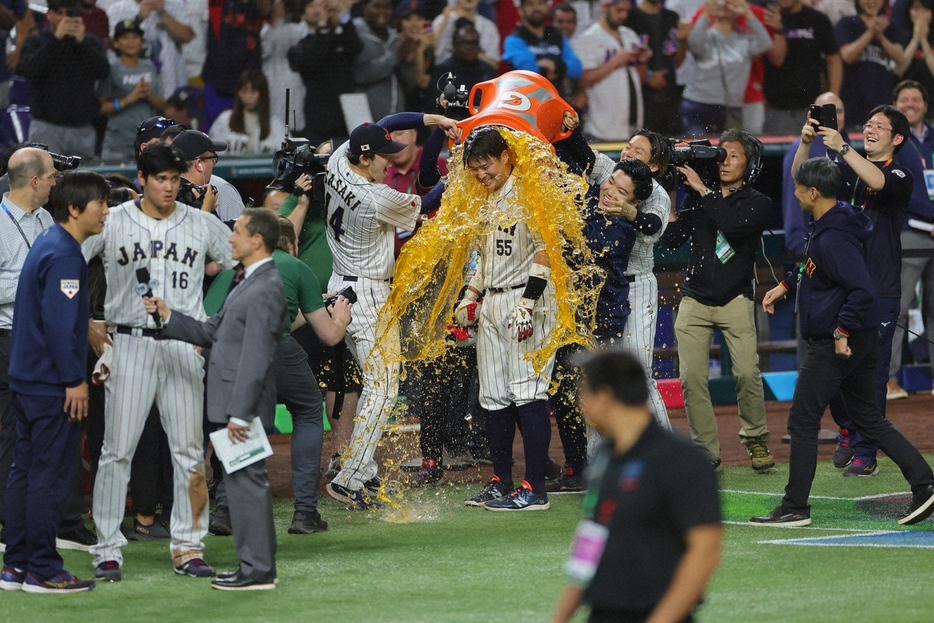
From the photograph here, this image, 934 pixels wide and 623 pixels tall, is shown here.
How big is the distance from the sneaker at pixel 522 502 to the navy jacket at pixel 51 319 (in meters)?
2.72

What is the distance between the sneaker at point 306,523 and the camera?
22.9ft

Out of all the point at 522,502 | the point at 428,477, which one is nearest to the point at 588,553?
the point at 522,502

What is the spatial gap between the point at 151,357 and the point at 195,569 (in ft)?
3.23

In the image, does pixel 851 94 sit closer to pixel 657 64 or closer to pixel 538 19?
pixel 657 64

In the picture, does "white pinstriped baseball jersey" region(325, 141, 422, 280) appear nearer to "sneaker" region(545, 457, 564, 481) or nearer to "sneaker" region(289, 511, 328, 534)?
"sneaker" region(289, 511, 328, 534)

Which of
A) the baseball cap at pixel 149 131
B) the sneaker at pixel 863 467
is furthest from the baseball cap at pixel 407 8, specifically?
the sneaker at pixel 863 467

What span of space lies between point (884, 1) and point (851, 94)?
3.26 ft

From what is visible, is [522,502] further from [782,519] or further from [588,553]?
[588,553]

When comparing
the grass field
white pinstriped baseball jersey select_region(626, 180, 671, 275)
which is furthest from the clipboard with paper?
white pinstriped baseball jersey select_region(626, 180, 671, 275)

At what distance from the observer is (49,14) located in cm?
1072

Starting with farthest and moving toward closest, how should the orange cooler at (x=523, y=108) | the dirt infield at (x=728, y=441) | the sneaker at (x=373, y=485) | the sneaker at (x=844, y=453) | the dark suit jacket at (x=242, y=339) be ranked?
the dirt infield at (x=728, y=441), the sneaker at (x=844, y=453), the sneaker at (x=373, y=485), the orange cooler at (x=523, y=108), the dark suit jacket at (x=242, y=339)

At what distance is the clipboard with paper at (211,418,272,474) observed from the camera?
5.54 metres

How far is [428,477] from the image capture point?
839 cm

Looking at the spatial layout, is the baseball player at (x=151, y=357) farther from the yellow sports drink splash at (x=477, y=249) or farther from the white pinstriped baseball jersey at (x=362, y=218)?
the yellow sports drink splash at (x=477, y=249)
